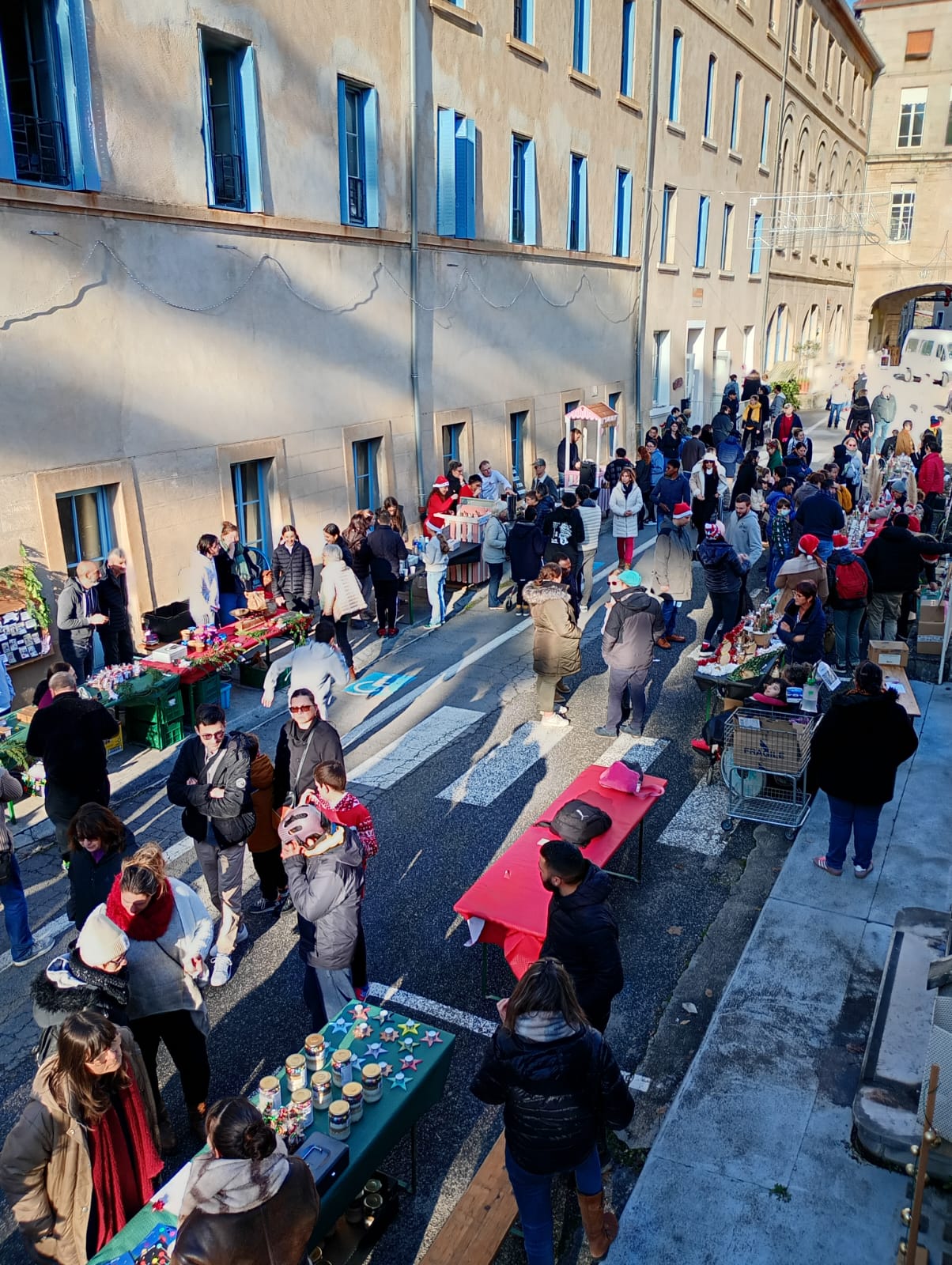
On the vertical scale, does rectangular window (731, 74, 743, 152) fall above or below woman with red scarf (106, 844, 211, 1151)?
above

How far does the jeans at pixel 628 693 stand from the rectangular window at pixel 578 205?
47.3ft

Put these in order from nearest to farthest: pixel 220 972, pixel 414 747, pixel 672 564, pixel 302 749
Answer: pixel 220 972 < pixel 302 749 < pixel 414 747 < pixel 672 564

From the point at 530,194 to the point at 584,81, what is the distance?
316 cm

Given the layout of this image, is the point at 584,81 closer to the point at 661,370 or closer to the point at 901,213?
the point at 661,370

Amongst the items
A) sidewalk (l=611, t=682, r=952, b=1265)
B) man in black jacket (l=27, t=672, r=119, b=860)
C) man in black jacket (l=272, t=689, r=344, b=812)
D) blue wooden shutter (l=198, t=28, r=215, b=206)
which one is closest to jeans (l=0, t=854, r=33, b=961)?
man in black jacket (l=27, t=672, r=119, b=860)

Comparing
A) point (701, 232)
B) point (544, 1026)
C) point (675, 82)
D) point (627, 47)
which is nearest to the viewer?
point (544, 1026)

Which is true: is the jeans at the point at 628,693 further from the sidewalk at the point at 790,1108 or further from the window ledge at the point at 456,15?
the window ledge at the point at 456,15

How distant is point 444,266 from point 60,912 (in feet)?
42.6

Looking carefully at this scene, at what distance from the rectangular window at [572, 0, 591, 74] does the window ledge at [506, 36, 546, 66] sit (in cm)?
190

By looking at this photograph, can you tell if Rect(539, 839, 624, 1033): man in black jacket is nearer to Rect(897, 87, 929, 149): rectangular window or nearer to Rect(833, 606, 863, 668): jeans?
Rect(833, 606, 863, 668): jeans

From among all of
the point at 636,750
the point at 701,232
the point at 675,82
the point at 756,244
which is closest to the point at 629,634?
the point at 636,750

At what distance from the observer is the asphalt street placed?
5.75 m

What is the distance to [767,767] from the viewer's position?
8.31 m

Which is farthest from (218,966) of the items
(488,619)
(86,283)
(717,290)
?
(717,290)
